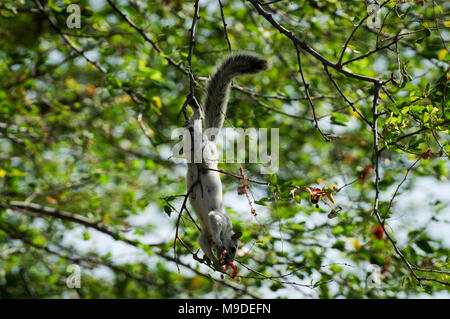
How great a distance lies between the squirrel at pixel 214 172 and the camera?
3.01 metres

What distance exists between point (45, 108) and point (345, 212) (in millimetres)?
4518

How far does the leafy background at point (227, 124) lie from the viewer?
3320 mm

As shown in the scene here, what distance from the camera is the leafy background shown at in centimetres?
332

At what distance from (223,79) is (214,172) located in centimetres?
70

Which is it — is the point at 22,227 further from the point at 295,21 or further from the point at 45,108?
the point at 295,21

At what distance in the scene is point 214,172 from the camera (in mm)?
3162

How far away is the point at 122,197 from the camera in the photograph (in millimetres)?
5734

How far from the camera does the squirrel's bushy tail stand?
10.3 ft

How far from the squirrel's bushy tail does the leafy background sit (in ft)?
0.39

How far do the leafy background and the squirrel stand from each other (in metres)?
0.12

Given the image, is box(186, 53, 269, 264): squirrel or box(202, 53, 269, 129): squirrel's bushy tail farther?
box(202, 53, 269, 129): squirrel's bushy tail

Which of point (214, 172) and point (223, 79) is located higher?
point (223, 79)

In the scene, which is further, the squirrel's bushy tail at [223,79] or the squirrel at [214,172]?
the squirrel's bushy tail at [223,79]

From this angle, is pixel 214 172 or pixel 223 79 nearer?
pixel 214 172
